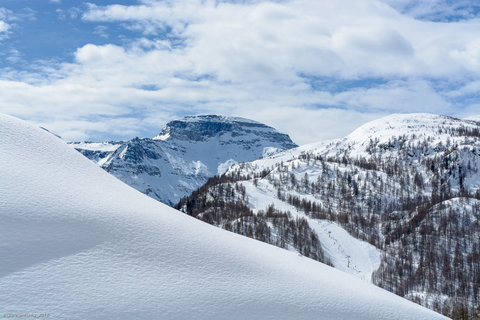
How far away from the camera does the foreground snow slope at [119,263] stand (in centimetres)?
1894

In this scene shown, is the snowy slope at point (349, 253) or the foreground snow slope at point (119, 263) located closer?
the foreground snow slope at point (119, 263)

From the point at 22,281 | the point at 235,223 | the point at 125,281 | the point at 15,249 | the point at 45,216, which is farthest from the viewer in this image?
the point at 235,223

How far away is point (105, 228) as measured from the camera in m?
24.3

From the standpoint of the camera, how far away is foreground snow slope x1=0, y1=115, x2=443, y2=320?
746 inches

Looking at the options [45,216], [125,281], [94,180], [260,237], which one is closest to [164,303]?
[125,281]

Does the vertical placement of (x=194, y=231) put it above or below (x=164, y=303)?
above

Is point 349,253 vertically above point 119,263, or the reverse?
point 349,253

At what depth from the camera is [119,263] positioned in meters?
22.1

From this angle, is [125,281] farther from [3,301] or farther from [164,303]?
[3,301]

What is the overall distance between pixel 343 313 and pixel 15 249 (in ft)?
61.8

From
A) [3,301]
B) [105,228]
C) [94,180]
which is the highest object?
[94,180]

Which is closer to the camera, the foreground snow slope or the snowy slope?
the foreground snow slope

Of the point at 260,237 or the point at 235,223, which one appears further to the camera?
the point at 235,223

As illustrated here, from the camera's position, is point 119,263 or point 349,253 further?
point 349,253
